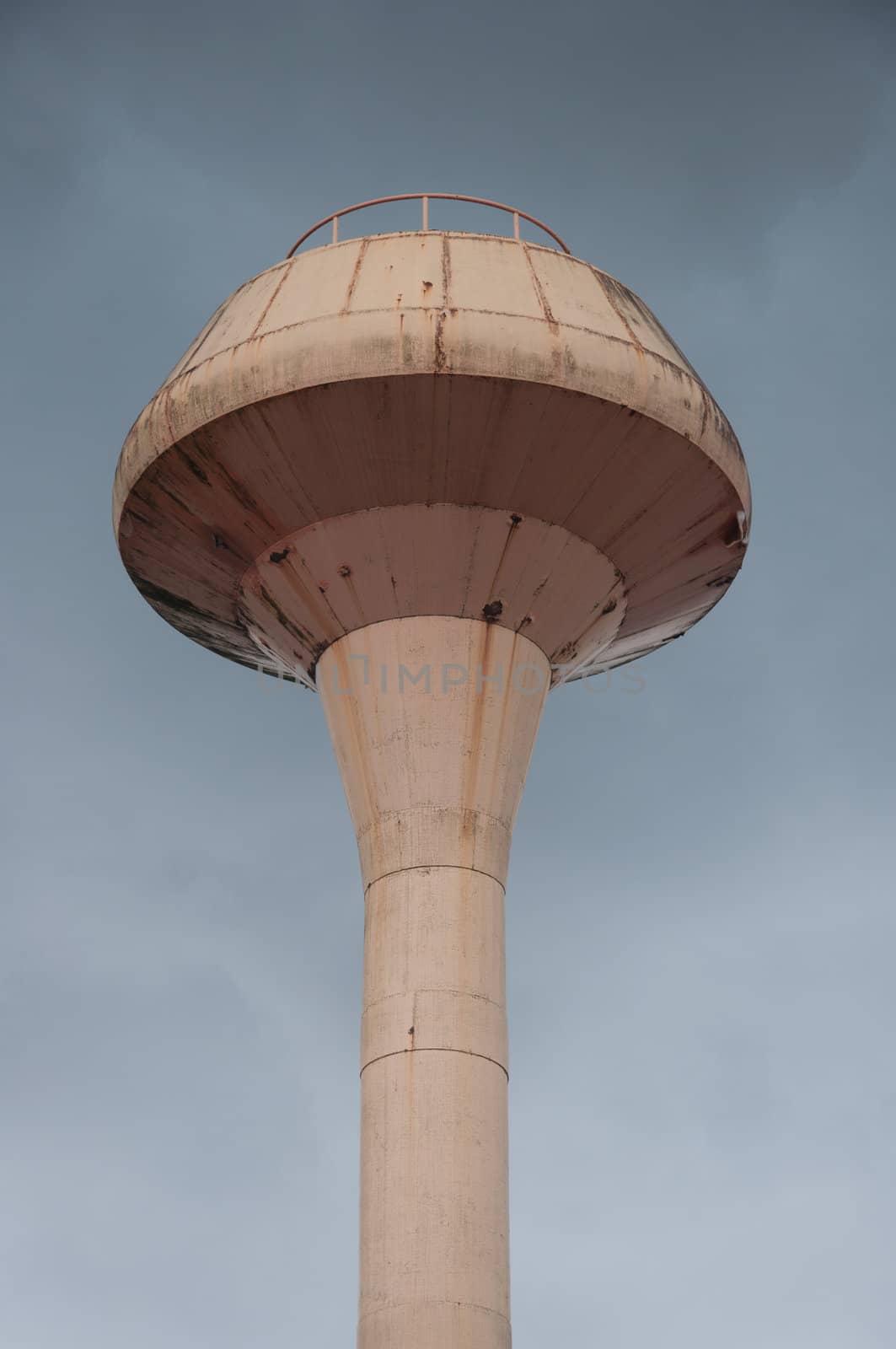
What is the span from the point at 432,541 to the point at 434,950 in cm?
405

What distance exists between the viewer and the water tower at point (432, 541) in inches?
617

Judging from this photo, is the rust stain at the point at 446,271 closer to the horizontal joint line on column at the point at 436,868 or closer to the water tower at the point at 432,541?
the water tower at the point at 432,541

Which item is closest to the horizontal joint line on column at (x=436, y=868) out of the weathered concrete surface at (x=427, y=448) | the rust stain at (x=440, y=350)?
the weathered concrete surface at (x=427, y=448)

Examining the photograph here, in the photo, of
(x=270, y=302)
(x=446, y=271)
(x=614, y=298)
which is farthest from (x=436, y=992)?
(x=614, y=298)

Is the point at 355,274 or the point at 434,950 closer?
the point at 434,950

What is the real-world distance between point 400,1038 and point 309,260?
8.11m

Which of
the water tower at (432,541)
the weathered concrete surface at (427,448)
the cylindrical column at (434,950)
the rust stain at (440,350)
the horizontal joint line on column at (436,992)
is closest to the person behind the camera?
the cylindrical column at (434,950)

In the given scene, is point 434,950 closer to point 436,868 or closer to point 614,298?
point 436,868

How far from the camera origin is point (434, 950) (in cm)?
1623

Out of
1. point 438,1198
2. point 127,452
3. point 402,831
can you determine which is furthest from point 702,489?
point 438,1198

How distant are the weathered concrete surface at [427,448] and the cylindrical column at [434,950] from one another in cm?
62

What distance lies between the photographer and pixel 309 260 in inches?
712

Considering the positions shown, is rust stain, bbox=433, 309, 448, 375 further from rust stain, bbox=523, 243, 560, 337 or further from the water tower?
rust stain, bbox=523, 243, 560, 337

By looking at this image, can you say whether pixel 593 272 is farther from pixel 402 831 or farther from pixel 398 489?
pixel 402 831
